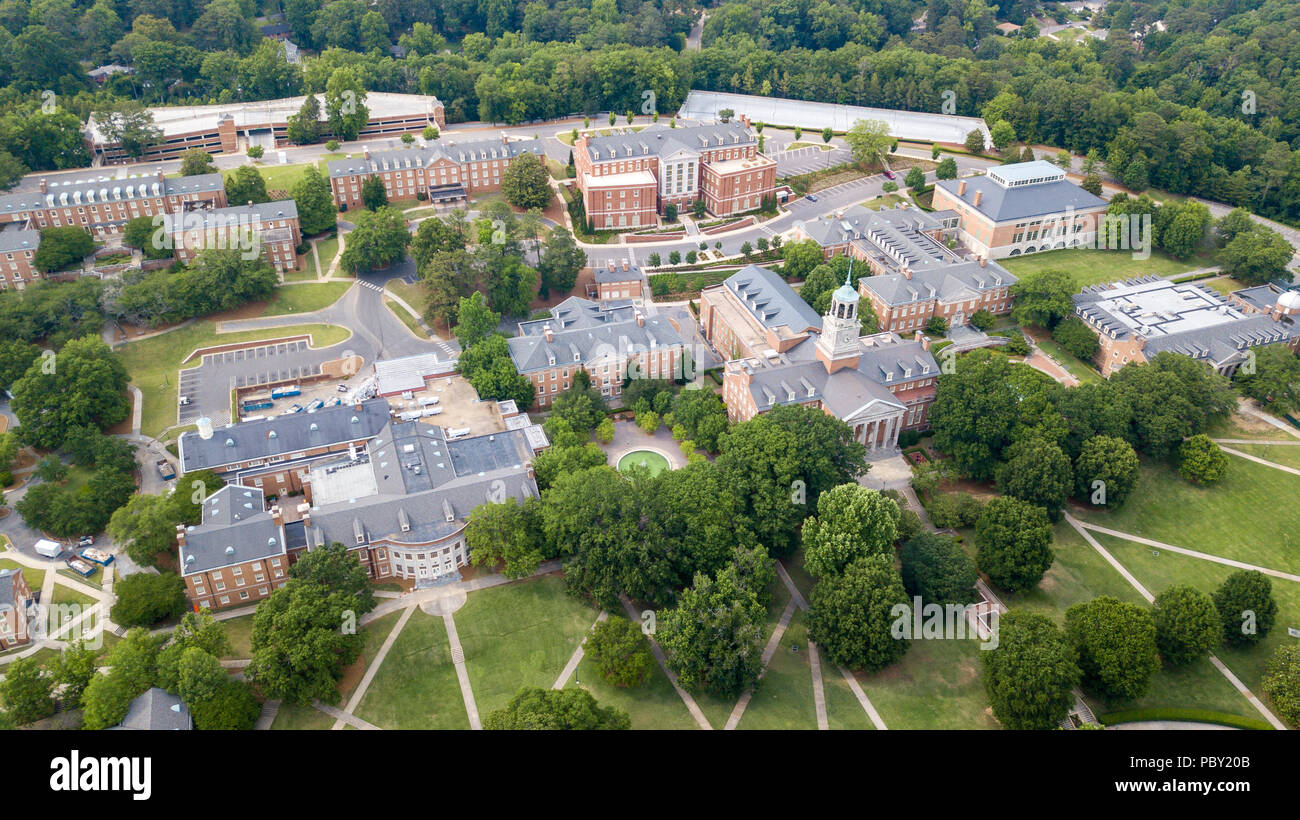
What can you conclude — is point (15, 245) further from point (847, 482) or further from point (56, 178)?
point (847, 482)

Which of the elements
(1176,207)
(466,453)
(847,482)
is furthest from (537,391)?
(1176,207)

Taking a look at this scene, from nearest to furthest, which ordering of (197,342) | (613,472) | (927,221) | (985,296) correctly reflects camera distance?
(613,472), (197,342), (985,296), (927,221)

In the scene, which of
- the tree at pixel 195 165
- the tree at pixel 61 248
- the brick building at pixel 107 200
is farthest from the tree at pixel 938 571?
the tree at pixel 195 165

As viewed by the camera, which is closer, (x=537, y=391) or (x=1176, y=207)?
(x=537, y=391)

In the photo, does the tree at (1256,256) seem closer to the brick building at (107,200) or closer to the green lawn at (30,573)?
the brick building at (107,200)

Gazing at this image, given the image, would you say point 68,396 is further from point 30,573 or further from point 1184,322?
point 1184,322

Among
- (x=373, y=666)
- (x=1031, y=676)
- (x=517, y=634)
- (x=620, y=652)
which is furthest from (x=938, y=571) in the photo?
(x=373, y=666)

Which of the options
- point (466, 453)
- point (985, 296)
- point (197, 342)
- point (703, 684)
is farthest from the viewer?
point (985, 296)
